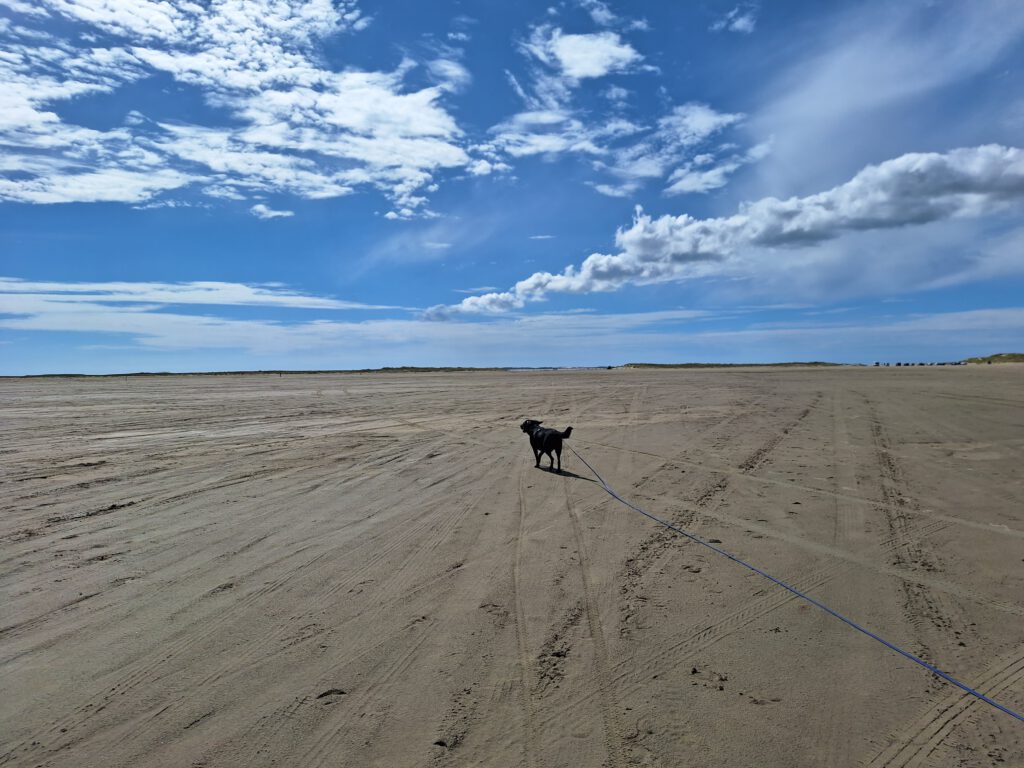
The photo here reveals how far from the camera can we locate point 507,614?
14.6 ft

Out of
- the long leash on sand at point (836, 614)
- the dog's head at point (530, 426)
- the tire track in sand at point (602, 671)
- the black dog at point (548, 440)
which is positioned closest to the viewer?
the tire track in sand at point (602, 671)

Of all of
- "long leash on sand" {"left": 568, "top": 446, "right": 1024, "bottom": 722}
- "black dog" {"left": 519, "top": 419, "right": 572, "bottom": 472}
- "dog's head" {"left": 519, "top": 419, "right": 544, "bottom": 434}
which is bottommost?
"long leash on sand" {"left": 568, "top": 446, "right": 1024, "bottom": 722}

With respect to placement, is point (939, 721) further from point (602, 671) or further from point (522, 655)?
point (522, 655)

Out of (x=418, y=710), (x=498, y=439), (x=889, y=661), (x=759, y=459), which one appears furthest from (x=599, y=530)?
(x=498, y=439)

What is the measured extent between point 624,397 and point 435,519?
1850 centimetres

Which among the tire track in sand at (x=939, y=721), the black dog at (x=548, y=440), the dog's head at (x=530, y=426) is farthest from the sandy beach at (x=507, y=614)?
the dog's head at (x=530, y=426)

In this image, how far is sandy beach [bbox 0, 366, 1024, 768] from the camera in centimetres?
306

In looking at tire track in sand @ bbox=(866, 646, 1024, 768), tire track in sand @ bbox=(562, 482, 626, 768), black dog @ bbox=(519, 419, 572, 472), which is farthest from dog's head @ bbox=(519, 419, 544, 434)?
tire track in sand @ bbox=(866, 646, 1024, 768)

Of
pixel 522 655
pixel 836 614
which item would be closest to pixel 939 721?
pixel 836 614

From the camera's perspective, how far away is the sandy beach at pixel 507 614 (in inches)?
120

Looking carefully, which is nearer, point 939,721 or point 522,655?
point 939,721

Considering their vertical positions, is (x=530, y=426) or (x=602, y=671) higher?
(x=530, y=426)

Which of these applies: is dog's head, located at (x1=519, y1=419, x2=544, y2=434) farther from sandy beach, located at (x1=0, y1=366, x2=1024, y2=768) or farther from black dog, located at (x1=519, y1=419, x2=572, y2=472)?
sandy beach, located at (x1=0, y1=366, x2=1024, y2=768)

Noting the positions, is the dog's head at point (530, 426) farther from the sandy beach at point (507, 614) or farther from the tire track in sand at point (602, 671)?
the tire track in sand at point (602, 671)
